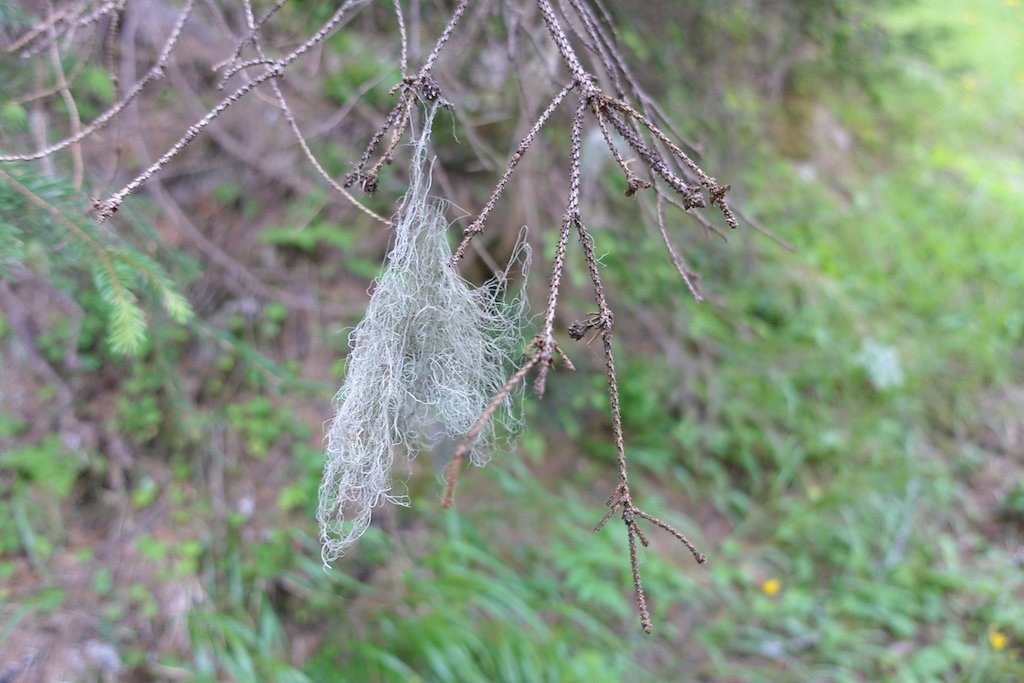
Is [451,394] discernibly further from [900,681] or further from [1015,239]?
[1015,239]

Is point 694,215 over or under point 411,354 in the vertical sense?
over

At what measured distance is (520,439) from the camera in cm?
214

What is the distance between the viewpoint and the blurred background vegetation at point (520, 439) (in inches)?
78.2

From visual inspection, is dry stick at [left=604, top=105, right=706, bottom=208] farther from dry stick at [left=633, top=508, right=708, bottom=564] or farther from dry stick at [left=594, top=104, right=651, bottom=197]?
dry stick at [left=633, top=508, right=708, bottom=564]

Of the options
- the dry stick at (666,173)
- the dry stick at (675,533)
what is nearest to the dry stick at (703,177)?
the dry stick at (666,173)

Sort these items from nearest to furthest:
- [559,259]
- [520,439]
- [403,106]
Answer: [559,259] < [403,106] < [520,439]

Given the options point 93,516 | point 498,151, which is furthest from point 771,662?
point 93,516

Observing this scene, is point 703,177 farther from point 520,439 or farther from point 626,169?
point 520,439

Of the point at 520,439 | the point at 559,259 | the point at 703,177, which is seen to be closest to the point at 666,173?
the point at 703,177

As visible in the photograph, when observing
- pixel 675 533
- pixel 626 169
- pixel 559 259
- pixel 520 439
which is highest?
pixel 520 439

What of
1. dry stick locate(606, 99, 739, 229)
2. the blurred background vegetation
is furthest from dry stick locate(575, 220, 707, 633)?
the blurred background vegetation

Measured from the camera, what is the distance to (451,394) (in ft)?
2.76

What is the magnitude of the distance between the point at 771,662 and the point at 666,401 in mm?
1030

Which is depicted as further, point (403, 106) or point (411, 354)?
point (411, 354)
